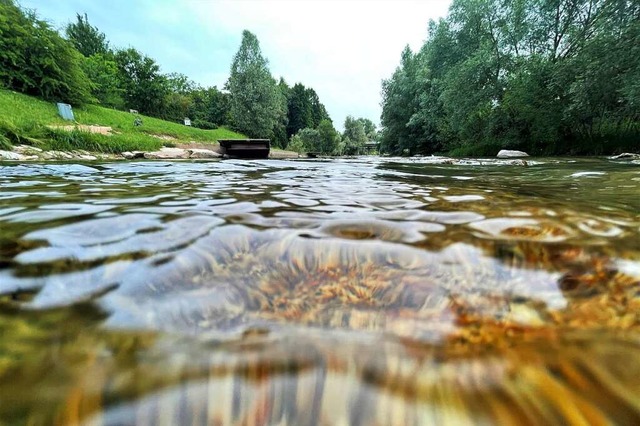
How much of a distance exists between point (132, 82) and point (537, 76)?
127ft

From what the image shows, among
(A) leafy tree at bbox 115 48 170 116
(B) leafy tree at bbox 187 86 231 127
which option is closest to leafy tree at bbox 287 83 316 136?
(B) leafy tree at bbox 187 86 231 127

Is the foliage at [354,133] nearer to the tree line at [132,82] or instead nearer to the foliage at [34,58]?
the tree line at [132,82]

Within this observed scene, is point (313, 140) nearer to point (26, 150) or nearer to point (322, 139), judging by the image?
point (322, 139)

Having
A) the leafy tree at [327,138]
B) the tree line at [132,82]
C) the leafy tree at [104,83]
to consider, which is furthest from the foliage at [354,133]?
the leafy tree at [104,83]

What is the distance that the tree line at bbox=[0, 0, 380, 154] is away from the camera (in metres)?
14.8

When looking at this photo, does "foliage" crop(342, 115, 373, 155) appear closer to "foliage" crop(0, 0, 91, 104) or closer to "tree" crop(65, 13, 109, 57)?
"tree" crop(65, 13, 109, 57)

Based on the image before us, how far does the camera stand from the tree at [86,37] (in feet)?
128

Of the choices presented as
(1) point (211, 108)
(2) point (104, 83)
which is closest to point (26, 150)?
(2) point (104, 83)

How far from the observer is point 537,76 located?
1438cm

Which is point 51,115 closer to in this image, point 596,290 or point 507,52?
point 596,290

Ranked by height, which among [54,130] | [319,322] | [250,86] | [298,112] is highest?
[298,112]

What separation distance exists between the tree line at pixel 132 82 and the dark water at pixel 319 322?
20132 millimetres

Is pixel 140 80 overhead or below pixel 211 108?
overhead

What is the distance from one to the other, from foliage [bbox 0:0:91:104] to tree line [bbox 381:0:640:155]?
21.4 m
